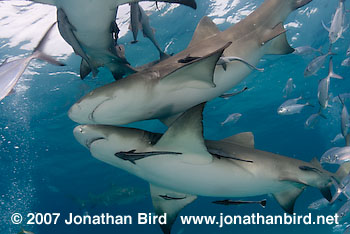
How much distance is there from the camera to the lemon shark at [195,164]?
259 centimetres

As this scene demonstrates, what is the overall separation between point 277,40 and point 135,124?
676 inches

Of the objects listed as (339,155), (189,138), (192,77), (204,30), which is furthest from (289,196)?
(339,155)

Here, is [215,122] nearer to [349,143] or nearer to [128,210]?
[349,143]

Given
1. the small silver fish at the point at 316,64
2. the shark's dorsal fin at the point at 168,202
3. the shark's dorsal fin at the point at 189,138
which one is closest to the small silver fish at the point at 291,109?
the small silver fish at the point at 316,64

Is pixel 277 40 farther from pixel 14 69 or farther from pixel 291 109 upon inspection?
pixel 291 109

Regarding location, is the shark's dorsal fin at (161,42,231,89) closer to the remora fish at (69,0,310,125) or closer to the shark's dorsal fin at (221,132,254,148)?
the remora fish at (69,0,310,125)

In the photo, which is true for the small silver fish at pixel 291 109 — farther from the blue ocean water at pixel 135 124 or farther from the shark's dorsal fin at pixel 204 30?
the shark's dorsal fin at pixel 204 30

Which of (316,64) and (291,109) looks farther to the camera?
(291,109)

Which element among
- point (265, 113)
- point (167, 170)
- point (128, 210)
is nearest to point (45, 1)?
point (167, 170)

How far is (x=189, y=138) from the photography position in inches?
102

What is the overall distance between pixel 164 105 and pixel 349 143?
592 cm

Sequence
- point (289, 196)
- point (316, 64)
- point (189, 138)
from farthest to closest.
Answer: point (316, 64) < point (289, 196) < point (189, 138)

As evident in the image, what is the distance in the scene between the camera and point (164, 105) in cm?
263

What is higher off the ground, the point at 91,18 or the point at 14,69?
the point at 91,18
